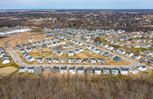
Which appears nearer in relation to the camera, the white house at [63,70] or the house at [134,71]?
the house at [134,71]

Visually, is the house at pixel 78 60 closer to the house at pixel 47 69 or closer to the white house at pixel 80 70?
the white house at pixel 80 70

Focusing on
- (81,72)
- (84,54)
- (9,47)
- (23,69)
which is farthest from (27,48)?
(81,72)

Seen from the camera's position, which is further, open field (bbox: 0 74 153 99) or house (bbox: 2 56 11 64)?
house (bbox: 2 56 11 64)

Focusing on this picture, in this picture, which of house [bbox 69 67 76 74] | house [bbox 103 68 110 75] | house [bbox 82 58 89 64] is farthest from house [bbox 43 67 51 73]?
house [bbox 103 68 110 75]

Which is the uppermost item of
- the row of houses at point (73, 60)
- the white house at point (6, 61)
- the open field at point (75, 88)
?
the open field at point (75, 88)

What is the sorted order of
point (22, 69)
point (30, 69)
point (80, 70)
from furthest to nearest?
point (22, 69)
point (30, 69)
point (80, 70)

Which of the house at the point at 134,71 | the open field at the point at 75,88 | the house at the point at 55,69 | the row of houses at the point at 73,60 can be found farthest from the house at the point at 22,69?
the house at the point at 134,71

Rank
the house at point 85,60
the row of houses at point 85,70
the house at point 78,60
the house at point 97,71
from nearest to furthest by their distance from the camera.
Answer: the house at point 97,71 < the row of houses at point 85,70 < the house at point 85,60 < the house at point 78,60

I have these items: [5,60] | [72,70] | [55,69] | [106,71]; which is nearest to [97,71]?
[106,71]

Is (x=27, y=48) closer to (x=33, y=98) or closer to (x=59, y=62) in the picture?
(x=59, y=62)

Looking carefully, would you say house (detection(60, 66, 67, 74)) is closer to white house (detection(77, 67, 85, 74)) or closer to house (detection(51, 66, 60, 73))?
house (detection(51, 66, 60, 73))

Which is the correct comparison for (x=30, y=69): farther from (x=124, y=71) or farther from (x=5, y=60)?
(x=124, y=71)
